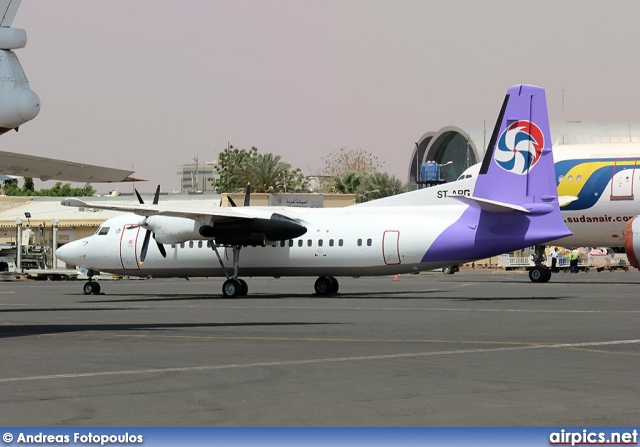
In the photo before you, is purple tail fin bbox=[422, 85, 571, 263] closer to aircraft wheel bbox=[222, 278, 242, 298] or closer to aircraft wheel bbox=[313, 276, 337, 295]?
aircraft wheel bbox=[313, 276, 337, 295]

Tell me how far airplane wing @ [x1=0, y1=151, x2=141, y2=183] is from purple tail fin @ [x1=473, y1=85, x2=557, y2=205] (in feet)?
48.3

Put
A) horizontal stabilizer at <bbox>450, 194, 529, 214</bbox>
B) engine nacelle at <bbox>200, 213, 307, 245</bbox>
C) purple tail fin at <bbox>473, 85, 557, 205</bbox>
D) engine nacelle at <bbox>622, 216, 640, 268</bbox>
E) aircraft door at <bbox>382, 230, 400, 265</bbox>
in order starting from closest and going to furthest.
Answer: engine nacelle at <bbox>622, 216, 640, 268</bbox>
horizontal stabilizer at <bbox>450, 194, 529, 214</bbox>
purple tail fin at <bbox>473, 85, 557, 205</bbox>
aircraft door at <bbox>382, 230, 400, 265</bbox>
engine nacelle at <bbox>200, 213, 307, 245</bbox>

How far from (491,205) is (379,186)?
7986 cm

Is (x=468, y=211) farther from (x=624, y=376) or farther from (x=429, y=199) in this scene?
(x=624, y=376)

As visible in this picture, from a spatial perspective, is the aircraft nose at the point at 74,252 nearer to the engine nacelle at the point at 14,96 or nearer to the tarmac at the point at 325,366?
the tarmac at the point at 325,366

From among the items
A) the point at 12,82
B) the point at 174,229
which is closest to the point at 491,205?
the point at 174,229

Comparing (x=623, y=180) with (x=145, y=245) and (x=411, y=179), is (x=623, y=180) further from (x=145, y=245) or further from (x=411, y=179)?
(x=411, y=179)

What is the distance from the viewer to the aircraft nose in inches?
1545

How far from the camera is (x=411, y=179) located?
110 metres

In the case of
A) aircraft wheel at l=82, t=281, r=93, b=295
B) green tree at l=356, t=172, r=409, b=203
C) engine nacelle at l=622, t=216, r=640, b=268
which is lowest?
aircraft wheel at l=82, t=281, r=93, b=295

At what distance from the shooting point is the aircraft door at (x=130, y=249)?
38188 mm

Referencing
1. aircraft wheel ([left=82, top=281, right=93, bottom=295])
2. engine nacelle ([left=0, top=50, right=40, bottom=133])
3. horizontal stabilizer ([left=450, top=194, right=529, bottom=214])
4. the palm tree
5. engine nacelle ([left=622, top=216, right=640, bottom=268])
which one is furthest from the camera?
the palm tree

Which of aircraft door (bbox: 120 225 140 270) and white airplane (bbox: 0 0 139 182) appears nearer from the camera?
white airplane (bbox: 0 0 139 182)

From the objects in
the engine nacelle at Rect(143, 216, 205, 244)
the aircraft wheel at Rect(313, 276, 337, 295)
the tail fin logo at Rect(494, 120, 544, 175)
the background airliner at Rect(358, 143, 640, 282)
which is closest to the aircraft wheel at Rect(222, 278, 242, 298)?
→ the engine nacelle at Rect(143, 216, 205, 244)
